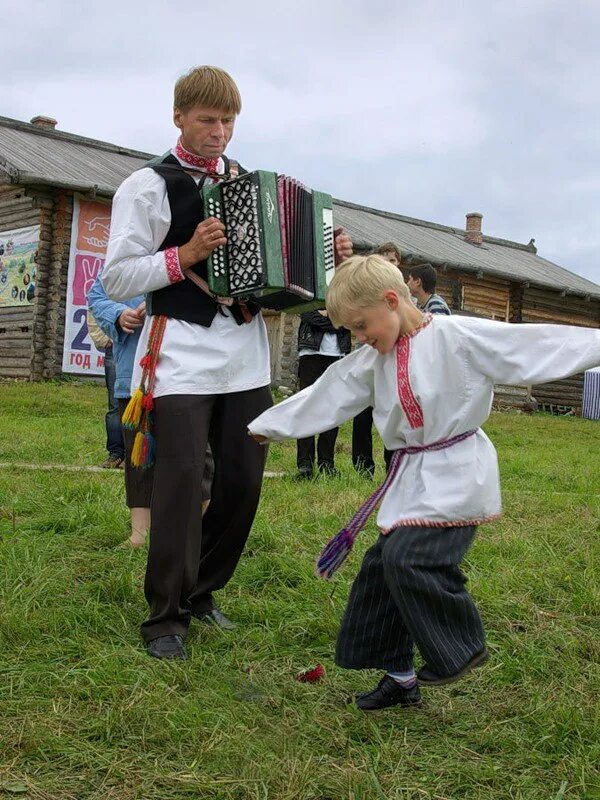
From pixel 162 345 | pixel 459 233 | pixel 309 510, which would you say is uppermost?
pixel 459 233

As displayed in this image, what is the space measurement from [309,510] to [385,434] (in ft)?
8.86

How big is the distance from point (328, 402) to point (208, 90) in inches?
51.1

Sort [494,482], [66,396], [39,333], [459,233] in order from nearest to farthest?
[494,482]
[66,396]
[39,333]
[459,233]

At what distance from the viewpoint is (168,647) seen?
343cm

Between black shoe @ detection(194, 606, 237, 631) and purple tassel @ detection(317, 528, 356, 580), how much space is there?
0.69 metres

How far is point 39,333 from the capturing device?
16672mm

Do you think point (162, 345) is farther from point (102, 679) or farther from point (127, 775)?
point (127, 775)

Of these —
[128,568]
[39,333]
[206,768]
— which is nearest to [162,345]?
[128,568]

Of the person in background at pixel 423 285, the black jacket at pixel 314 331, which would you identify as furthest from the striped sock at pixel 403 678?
the black jacket at pixel 314 331

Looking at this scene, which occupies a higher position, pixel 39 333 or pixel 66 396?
pixel 39 333

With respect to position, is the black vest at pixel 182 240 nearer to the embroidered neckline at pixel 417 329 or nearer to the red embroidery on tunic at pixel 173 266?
the red embroidery on tunic at pixel 173 266

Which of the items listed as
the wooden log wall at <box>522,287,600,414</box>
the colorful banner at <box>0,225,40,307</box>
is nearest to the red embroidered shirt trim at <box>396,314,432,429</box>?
the colorful banner at <box>0,225,40,307</box>

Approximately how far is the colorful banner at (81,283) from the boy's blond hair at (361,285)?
46.3 ft

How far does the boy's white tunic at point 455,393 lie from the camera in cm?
292
